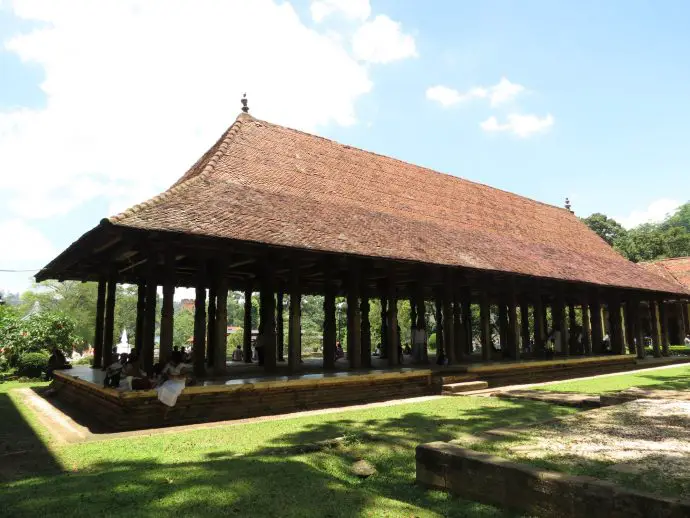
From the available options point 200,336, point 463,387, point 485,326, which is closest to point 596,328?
point 485,326

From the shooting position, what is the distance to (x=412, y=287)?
57.9 feet

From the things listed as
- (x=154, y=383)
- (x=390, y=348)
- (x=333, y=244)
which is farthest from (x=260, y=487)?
(x=390, y=348)

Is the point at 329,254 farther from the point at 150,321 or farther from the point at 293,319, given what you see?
the point at 150,321

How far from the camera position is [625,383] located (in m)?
Result: 14.2

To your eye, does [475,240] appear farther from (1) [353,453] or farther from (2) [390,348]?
(1) [353,453]

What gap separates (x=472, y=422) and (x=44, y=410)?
9.26 m

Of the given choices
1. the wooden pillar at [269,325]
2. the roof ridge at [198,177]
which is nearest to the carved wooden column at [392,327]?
the wooden pillar at [269,325]

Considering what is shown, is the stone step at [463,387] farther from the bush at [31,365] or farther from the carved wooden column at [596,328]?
the bush at [31,365]

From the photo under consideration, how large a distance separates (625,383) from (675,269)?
1956 centimetres

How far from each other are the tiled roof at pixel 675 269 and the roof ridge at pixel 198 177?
80.9 ft

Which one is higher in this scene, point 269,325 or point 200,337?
point 269,325

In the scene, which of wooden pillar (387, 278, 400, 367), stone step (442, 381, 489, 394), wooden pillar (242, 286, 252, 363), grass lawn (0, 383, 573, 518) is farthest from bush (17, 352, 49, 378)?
stone step (442, 381, 489, 394)

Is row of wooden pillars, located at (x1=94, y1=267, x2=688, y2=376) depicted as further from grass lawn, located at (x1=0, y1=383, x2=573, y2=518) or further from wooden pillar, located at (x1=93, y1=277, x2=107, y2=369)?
grass lawn, located at (x1=0, y1=383, x2=573, y2=518)

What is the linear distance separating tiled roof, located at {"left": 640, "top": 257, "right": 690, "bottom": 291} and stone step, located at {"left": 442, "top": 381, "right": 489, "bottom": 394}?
19.3 meters
